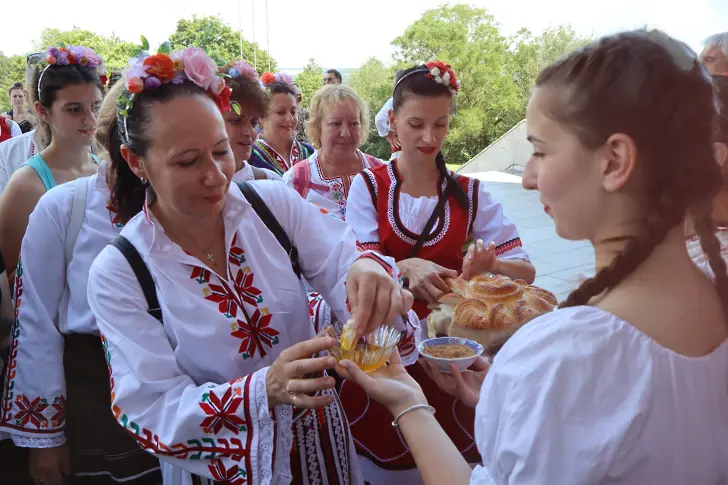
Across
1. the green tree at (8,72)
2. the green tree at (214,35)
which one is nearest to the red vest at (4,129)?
the green tree at (8,72)

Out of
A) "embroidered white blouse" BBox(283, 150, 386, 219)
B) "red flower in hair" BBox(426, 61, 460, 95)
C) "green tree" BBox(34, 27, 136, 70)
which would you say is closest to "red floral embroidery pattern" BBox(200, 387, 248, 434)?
"red flower in hair" BBox(426, 61, 460, 95)

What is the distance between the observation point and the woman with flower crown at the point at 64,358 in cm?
209

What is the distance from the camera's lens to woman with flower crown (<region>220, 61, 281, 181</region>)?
134 inches

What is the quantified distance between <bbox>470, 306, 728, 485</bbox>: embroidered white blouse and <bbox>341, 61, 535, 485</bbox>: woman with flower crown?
4.55 feet

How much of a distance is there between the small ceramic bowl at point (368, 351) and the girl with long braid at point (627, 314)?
55cm

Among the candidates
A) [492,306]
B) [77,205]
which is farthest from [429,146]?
[77,205]

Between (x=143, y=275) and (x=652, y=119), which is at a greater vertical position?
(x=652, y=119)

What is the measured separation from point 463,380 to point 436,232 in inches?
47.5

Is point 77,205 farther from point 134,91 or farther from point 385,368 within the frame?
point 385,368

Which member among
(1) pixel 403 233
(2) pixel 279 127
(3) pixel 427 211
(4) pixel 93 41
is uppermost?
(4) pixel 93 41

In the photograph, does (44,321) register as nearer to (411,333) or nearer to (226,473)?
(226,473)

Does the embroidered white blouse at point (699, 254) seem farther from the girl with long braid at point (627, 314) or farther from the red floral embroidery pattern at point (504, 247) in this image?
the red floral embroidery pattern at point (504, 247)

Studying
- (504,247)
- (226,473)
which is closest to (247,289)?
(226,473)

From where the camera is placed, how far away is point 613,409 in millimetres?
880
